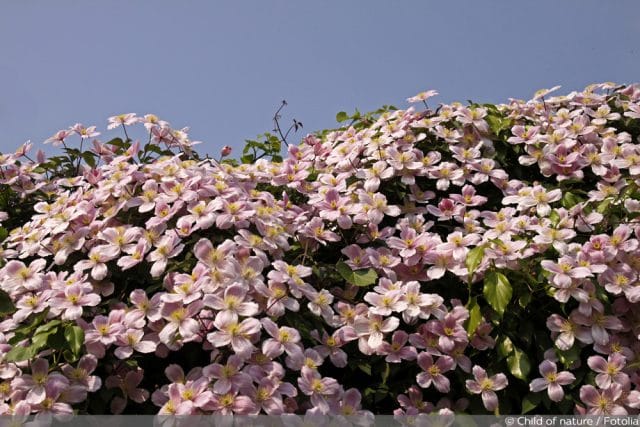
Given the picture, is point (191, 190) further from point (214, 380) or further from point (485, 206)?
point (485, 206)

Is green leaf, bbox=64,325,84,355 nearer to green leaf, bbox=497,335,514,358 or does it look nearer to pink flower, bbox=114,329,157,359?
pink flower, bbox=114,329,157,359

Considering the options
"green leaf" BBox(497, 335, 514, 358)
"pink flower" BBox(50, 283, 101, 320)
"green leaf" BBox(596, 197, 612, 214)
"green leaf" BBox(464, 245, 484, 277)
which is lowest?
"green leaf" BBox(497, 335, 514, 358)

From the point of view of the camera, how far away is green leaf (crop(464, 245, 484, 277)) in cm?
182

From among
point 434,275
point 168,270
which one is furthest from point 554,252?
point 168,270

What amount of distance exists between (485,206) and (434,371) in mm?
766

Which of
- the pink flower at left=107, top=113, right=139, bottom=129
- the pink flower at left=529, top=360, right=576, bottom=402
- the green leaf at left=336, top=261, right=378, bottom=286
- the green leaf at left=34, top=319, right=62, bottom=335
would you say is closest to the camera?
the green leaf at left=34, top=319, right=62, bottom=335

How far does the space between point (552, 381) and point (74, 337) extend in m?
1.14

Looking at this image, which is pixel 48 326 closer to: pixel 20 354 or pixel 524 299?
pixel 20 354

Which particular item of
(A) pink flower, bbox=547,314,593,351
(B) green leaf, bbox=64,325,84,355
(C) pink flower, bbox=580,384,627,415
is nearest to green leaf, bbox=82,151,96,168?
(B) green leaf, bbox=64,325,84,355

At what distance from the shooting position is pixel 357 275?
1944 mm

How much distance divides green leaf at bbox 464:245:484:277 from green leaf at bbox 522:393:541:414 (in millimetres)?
333

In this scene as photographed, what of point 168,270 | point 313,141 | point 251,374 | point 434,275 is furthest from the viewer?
point 313,141

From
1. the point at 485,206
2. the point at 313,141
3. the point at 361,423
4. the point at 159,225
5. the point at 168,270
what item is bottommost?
the point at 361,423

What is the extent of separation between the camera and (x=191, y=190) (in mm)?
1977
